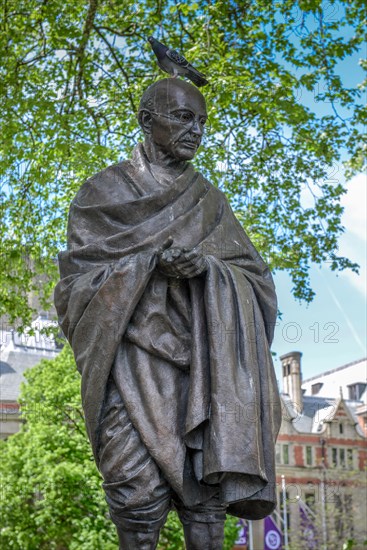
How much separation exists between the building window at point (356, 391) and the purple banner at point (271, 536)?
16293 millimetres

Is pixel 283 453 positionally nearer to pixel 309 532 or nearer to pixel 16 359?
pixel 309 532

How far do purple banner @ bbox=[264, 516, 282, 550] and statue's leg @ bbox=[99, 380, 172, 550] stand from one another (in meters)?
47.3

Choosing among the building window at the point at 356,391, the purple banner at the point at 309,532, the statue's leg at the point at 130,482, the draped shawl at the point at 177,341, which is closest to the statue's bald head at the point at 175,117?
the draped shawl at the point at 177,341

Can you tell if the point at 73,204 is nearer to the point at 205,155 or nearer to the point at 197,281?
the point at 197,281

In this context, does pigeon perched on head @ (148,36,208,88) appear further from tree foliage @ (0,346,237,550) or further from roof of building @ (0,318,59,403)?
roof of building @ (0,318,59,403)

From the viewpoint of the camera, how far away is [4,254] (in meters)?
16.8

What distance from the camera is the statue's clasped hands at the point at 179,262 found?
4.63 meters

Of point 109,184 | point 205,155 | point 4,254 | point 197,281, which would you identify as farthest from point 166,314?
point 4,254

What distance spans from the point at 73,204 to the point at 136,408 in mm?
1188

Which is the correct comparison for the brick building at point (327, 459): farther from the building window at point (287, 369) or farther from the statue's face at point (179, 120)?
the statue's face at point (179, 120)

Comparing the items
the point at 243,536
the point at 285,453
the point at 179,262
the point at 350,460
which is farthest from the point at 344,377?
the point at 179,262

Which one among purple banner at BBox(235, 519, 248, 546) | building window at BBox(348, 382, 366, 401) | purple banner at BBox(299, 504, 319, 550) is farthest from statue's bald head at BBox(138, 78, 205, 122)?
building window at BBox(348, 382, 366, 401)

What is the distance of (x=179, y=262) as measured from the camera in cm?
465

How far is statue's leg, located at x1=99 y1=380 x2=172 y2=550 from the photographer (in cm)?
449
